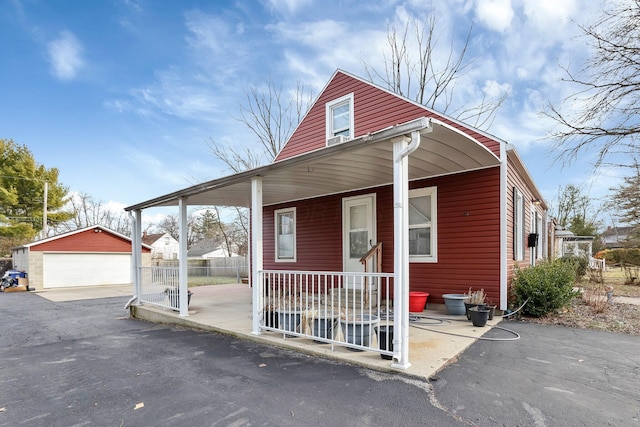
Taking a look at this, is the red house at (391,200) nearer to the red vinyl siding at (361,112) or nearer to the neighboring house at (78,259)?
the red vinyl siding at (361,112)

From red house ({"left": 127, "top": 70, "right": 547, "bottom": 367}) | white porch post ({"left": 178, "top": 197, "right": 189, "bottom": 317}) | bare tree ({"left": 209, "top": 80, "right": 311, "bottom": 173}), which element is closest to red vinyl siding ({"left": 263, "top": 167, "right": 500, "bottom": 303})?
red house ({"left": 127, "top": 70, "right": 547, "bottom": 367})

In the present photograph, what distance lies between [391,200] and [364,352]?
12.3 feet

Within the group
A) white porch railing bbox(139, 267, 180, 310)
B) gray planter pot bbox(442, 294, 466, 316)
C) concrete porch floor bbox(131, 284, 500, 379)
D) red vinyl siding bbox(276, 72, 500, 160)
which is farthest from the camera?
red vinyl siding bbox(276, 72, 500, 160)

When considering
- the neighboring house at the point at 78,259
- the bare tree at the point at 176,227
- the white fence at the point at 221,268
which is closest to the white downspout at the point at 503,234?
the white fence at the point at 221,268

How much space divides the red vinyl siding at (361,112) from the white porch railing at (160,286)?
4874 mm

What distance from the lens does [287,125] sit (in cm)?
1936

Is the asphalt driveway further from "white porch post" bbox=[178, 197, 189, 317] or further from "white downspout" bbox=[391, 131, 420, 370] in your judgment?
"white porch post" bbox=[178, 197, 189, 317]

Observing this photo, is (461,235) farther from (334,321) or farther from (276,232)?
(276,232)

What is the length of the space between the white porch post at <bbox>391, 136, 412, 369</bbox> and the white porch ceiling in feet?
0.95

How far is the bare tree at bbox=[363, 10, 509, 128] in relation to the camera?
50.2ft

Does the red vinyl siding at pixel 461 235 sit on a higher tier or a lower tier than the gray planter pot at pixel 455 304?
higher

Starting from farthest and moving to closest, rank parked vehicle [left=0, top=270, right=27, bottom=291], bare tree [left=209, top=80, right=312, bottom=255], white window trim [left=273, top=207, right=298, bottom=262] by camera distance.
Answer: bare tree [left=209, top=80, right=312, bottom=255]
parked vehicle [left=0, top=270, right=27, bottom=291]
white window trim [left=273, top=207, right=298, bottom=262]

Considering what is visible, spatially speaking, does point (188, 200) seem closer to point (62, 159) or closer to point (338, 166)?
point (338, 166)

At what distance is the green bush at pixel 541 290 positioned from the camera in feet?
19.5
